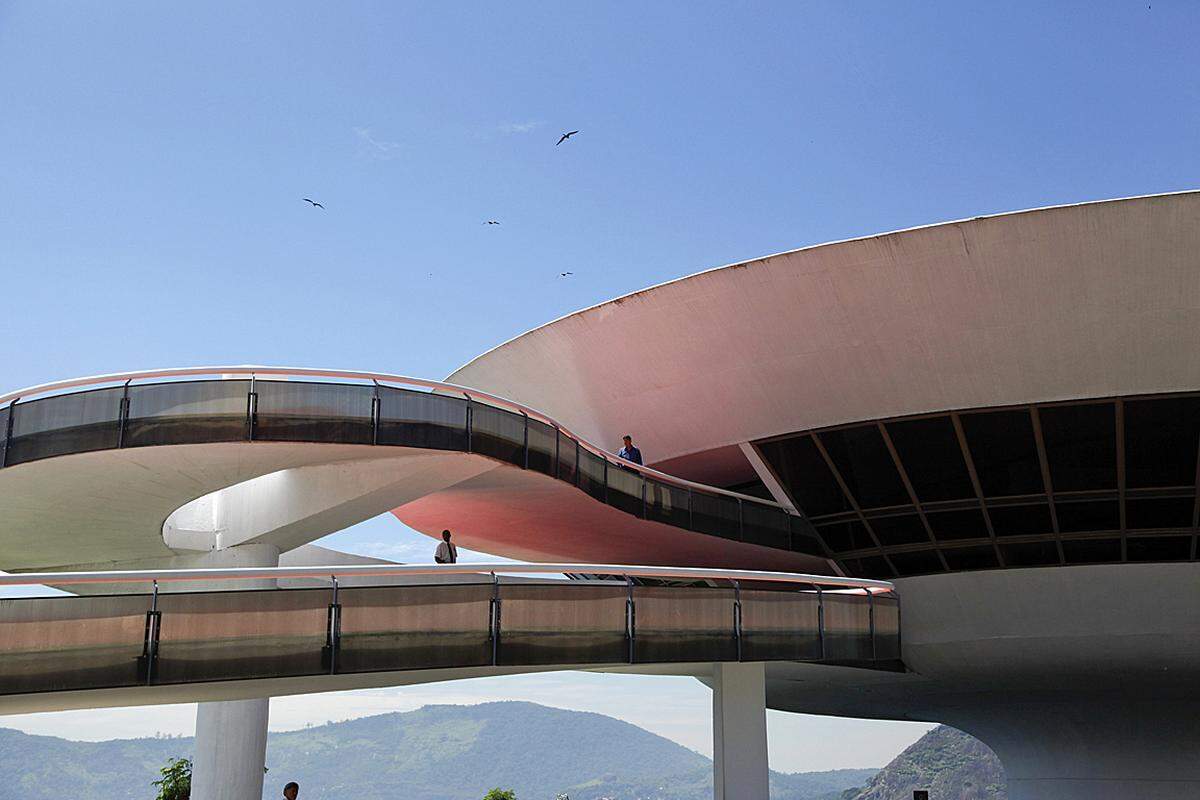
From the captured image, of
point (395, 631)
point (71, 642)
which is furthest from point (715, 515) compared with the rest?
point (71, 642)


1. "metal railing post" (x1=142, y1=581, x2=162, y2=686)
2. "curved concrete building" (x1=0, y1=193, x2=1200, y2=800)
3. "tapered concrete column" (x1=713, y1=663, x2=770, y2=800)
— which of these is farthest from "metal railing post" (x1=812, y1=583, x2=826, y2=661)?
"metal railing post" (x1=142, y1=581, x2=162, y2=686)

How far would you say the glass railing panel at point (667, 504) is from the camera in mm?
23359

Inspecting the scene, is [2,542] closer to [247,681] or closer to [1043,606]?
[247,681]

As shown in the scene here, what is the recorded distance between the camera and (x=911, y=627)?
956 inches

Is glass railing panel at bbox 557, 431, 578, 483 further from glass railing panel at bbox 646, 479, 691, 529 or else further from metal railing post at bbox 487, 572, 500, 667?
metal railing post at bbox 487, 572, 500, 667

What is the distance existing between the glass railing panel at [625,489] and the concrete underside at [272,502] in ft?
0.91

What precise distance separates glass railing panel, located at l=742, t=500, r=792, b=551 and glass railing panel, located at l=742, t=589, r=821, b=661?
710 centimetres

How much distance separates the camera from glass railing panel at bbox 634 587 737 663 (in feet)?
51.5

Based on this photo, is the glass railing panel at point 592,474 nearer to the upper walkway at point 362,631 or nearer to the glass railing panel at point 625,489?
the glass railing panel at point 625,489

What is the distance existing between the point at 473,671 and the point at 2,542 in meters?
12.2

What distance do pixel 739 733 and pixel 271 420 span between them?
9.12 metres

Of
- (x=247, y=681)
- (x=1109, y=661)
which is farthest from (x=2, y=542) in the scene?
(x=1109, y=661)

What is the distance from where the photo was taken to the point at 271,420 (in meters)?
17.0

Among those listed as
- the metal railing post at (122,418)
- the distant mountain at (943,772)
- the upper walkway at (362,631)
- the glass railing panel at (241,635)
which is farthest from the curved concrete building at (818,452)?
the distant mountain at (943,772)
